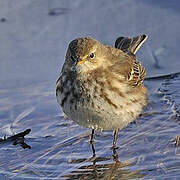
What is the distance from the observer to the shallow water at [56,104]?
6.34 m

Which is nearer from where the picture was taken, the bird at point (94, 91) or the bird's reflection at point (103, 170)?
the bird's reflection at point (103, 170)

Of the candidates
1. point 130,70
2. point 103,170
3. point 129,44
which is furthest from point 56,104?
point 103,170

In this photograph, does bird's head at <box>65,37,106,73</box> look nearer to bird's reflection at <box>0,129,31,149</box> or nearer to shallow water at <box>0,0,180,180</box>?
shallow water at <box>0,0,180,180</box>

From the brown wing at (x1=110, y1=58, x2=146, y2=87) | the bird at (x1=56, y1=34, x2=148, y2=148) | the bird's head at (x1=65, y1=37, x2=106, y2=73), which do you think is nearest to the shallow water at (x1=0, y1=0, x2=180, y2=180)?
the bird at (x1=56, y1=34, x2=148, y2=148)

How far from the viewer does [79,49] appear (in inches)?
268

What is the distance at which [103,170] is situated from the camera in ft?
20.6

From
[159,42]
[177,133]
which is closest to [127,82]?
[177,133]

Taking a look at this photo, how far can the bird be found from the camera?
6.71 m

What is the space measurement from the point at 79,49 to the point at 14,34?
3837 millimetres

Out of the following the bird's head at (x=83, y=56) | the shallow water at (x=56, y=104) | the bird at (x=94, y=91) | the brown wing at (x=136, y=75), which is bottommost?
the shallow water at (x=56, y=104)

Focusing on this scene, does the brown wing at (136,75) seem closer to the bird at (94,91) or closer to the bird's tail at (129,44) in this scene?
the bird at (94,91)

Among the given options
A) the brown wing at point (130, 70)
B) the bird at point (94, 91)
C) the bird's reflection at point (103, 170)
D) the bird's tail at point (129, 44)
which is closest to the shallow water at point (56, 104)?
the bird's reflection at point (103, 170)

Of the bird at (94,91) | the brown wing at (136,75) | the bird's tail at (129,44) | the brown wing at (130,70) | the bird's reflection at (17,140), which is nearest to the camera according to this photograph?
the bird at (94,91)

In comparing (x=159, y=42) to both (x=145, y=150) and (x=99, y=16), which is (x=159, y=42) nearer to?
(x=99, y=16)
